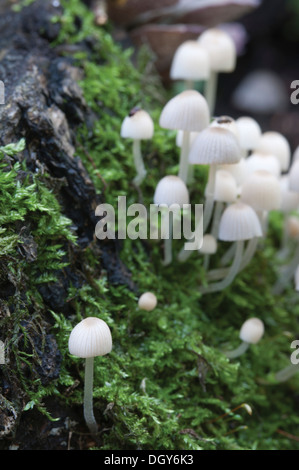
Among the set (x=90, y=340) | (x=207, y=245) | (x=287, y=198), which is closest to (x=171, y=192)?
(x=207, y=245)

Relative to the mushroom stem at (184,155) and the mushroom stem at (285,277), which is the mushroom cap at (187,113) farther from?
the mushroom stem at (285,277)

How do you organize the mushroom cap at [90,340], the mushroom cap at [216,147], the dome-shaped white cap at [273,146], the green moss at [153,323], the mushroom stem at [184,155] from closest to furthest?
the mushroom cap at [90,340]
the green moss at [153,323]
the mushroom cap at [216,147]
the mushroom stem at [184,155]
the dome-shaped white cap at [273,146]

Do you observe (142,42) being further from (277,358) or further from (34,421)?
(34,421)

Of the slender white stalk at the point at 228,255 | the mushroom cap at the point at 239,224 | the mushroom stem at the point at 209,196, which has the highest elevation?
the mushroom stem at the point at 209,196

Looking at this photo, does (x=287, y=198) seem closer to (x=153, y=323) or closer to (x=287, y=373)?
(x=287, y=373)

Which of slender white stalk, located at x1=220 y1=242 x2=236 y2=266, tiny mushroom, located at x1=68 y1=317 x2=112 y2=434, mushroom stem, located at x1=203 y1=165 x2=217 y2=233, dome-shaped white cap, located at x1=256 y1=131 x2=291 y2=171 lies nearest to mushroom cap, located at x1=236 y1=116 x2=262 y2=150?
dome-shaped white cap, located at x1=256 y1=131 x2=291 y2=171

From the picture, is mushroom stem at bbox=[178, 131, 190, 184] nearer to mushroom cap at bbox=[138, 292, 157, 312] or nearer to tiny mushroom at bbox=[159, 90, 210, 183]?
tiny mushroom at bbox=[159, 90, 210, 183]

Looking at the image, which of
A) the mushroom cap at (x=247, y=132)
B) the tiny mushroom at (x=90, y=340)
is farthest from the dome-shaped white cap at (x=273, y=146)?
the tiny mushroom at (x=90, y=340)

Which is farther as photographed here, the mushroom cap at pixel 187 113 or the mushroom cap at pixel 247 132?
the mushroom cap at pixel 247 132
